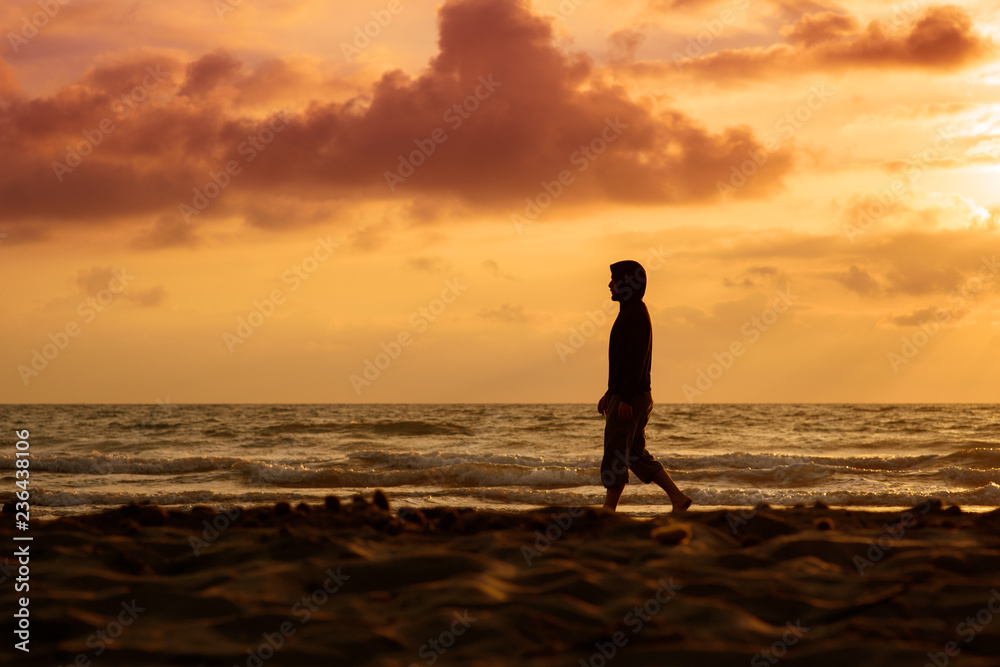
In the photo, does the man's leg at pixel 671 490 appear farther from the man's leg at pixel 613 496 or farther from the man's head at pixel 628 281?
the man's head at pixel 628 281

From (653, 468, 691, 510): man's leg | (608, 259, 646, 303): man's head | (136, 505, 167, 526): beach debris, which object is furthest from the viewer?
(653, 468, 691, 510): man's leg

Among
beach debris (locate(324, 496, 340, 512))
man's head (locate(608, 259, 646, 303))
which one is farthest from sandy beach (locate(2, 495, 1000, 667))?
man's head (locate(608, 259, 646, 303))

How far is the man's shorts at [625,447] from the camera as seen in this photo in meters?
6.74

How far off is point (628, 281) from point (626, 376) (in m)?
0.75

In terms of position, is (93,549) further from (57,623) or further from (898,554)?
(898,554)

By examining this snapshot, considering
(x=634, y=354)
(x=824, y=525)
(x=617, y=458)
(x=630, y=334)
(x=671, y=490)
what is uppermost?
(x=630, y=334)

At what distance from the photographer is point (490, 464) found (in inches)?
556

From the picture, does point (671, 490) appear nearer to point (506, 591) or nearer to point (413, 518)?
point (413, 518)

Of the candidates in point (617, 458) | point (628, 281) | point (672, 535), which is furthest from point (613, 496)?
point (672, 535)

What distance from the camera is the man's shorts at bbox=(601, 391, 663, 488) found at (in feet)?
22.1
